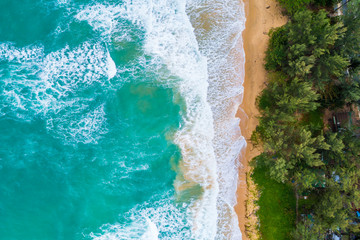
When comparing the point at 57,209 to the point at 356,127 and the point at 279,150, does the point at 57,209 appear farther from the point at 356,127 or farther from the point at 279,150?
the point at 356,127

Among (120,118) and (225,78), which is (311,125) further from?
(120,118)

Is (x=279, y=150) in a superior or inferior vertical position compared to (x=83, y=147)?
inferior

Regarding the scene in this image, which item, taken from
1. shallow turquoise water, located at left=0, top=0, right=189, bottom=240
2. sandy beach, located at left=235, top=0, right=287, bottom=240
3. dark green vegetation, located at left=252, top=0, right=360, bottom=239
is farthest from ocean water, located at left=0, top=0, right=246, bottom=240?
dark green vegetation, located at left=252, top=0, right=360, bottom=239

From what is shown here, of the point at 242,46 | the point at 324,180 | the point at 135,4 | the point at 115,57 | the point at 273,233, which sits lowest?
the point at 273,233

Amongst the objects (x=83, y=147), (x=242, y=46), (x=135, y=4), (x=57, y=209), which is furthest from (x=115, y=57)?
(x=57, y=209)

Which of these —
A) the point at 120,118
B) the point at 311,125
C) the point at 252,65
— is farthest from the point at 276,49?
the point at 120,118

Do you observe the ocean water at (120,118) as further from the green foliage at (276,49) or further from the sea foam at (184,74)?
the green foliage at (276,49)
